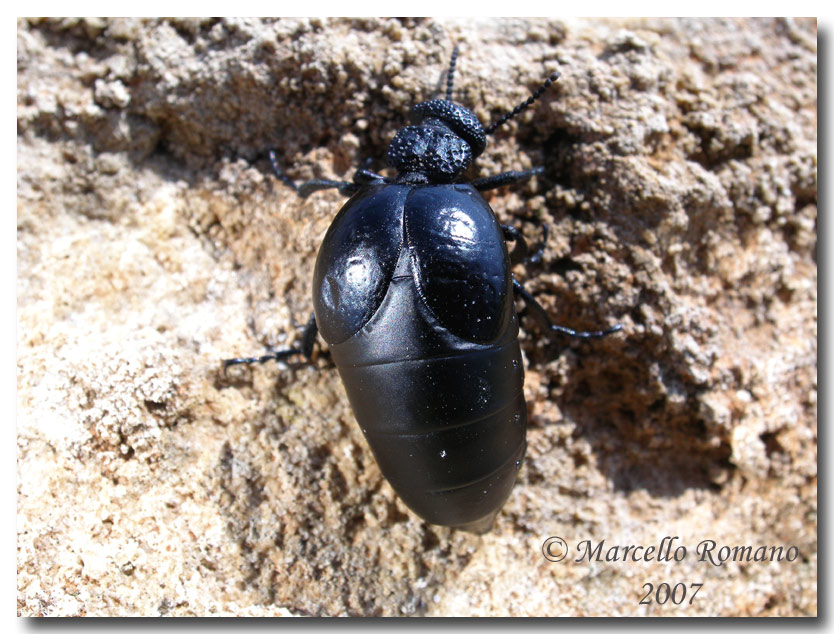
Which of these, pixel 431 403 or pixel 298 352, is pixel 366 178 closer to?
pixel 298 352

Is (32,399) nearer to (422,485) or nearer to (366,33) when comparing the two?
(422,485)

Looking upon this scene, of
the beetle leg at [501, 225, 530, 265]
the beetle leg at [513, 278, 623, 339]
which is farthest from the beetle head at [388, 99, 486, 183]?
the beetle leg at [513, 278, 623, 339]

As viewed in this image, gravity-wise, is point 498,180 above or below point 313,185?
above

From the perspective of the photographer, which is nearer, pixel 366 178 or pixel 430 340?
pixel 430 340

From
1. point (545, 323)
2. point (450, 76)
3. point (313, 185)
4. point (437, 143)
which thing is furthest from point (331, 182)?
point (545, 323)

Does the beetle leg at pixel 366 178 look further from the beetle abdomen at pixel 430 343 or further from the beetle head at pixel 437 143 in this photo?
the beetle abdomen at pixel 430 343

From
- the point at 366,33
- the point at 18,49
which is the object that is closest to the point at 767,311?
the point at 366,33

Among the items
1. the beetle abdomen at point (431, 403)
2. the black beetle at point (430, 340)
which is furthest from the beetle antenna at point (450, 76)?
the beetle abdomen at point (431, 403)
